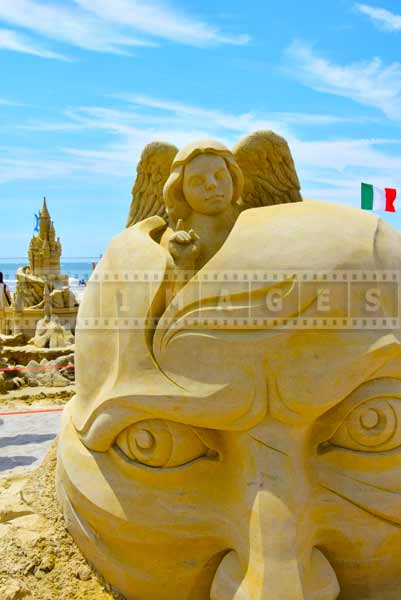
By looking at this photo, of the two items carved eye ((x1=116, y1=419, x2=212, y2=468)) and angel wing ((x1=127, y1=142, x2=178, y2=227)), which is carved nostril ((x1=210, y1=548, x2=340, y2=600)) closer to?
carved eye ((x1=116, y1=419, x2=212, y2=468))

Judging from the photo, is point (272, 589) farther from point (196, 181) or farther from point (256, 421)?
point (196, 181)

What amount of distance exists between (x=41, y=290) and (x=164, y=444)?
A: 22.0m

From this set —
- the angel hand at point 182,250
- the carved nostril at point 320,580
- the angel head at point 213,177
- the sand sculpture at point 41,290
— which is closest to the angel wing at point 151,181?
the angel head at point 213,177

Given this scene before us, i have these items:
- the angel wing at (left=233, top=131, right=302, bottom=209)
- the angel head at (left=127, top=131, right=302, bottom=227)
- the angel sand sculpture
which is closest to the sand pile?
the angel sand sculpture

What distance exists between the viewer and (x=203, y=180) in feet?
11.2

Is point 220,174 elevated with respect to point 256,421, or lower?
elevated

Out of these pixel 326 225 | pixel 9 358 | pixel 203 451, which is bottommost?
pixel 9 358

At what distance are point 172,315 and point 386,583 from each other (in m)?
1.86

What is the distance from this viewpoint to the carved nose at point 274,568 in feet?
8.86

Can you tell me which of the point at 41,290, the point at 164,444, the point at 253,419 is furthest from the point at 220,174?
the point at 41,290

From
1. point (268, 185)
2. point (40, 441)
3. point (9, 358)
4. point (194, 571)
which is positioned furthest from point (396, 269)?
point (9, 358)

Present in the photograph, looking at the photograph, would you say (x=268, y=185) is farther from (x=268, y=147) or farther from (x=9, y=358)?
(x=9, y=358)

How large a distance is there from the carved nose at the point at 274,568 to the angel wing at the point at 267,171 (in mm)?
1986

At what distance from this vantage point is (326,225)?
124 inches
